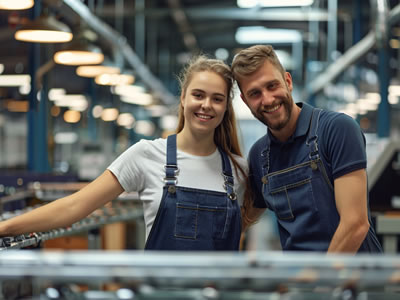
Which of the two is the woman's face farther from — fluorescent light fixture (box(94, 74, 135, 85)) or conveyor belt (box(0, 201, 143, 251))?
fluorescent light fixture (box(94, 74, 135, 85))

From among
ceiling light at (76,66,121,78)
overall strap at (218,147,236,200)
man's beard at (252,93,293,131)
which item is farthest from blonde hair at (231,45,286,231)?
ceiling light at (76,66,121,78)

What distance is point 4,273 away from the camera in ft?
4.15

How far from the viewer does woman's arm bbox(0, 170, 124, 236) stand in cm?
218

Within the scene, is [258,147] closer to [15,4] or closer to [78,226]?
[78,226]

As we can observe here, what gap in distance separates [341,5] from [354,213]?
1085 centimetres

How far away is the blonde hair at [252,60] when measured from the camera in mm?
2318

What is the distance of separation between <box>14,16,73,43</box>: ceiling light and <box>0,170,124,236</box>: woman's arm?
75.8 inches

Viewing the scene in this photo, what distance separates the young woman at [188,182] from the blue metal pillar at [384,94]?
3.68 m

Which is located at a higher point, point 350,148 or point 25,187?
point 350,148

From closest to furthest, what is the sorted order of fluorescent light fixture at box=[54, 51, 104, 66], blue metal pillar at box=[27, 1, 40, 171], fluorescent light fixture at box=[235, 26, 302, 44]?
fluorescent light fixture at box=[54, 51, 104, 66] → blue metal pillar at box=[27, 1, 40, 171] → fluorescent light fixture at box=[235, 26, 302, 44]

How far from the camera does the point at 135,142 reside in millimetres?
7266

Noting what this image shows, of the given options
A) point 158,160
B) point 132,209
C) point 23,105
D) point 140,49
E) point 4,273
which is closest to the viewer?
point 4,273

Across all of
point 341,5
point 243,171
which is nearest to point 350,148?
point 243,171

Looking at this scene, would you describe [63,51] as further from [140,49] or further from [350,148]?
[140,49]
